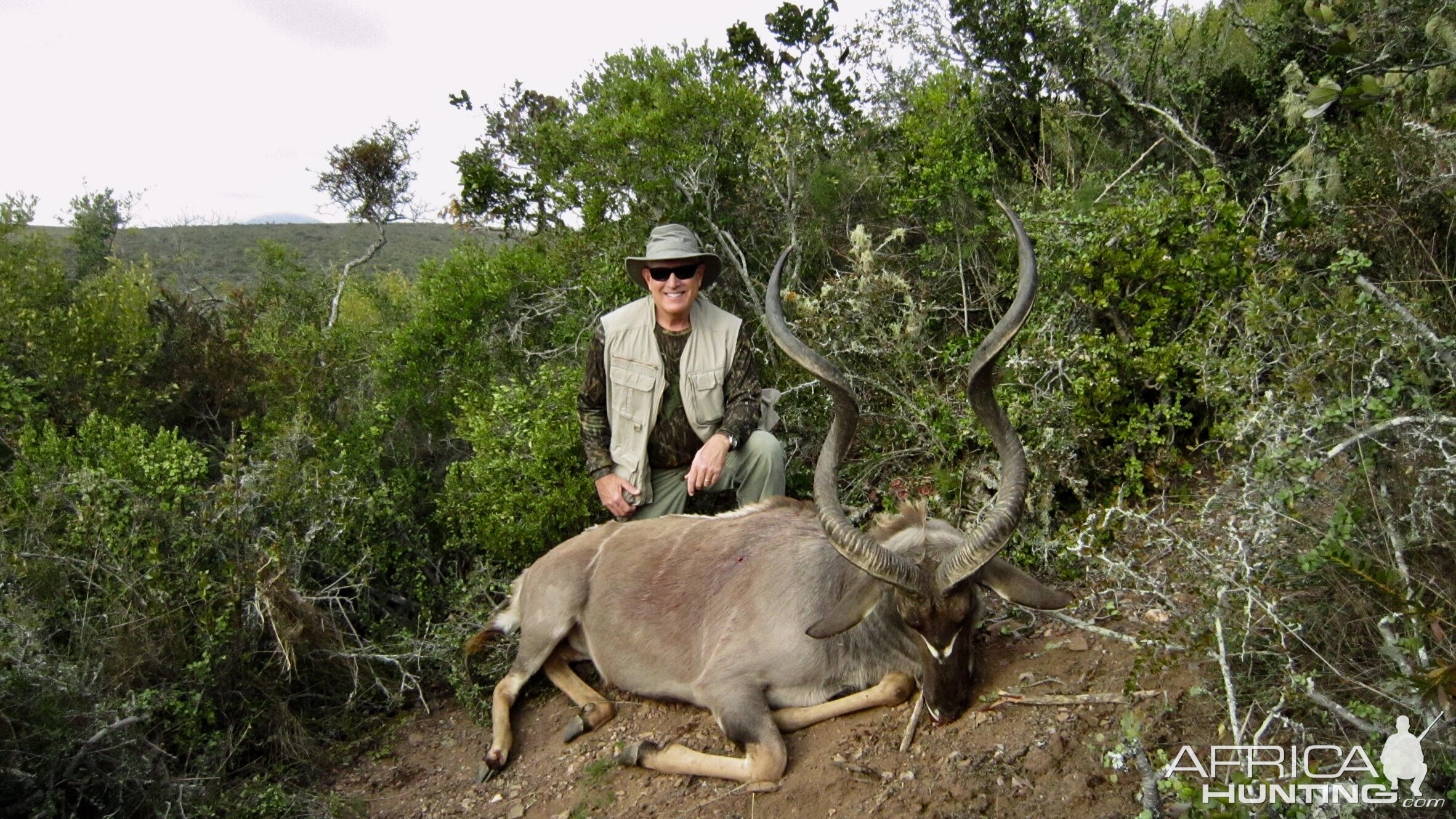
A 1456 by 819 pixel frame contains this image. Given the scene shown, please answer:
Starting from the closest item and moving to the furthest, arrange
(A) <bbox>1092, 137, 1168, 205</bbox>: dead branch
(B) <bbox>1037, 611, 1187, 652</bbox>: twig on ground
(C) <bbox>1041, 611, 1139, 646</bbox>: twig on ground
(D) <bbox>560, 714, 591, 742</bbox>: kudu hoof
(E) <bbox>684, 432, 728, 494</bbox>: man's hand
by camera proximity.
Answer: (B) <bbox>1037, 611, 1187, 652</bbox>: twig on ground < (C) <bbox>1041, 611, 1139, 646</bbox>: twig on ground < (D) <bbox>560, 714, 591, 742</bbox>: kudu hoof < (E) <bbox>684, 432, 728, 494</bbox>: man's hand < (A) <bbox>1092, 137, 1168, 205</bbox>: dead branch

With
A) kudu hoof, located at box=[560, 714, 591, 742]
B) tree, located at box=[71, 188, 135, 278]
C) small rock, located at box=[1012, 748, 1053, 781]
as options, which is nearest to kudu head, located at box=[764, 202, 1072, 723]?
small rock, located at box=[1012, 748, 1053, 781]

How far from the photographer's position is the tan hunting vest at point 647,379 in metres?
5.36

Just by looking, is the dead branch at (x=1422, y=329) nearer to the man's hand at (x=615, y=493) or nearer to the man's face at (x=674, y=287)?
the man's face at (x=674, y=287)

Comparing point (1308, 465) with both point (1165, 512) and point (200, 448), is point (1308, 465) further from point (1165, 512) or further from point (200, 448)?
point (200, 448)

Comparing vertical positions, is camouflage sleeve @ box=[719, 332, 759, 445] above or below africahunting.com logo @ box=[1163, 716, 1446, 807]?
above

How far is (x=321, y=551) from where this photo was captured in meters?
5.22

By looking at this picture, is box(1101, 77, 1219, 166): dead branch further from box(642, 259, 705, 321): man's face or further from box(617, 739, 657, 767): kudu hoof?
box(617, 739, 657, 767): kudu hoof

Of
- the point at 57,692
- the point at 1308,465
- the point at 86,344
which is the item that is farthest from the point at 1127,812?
the point at 86,344

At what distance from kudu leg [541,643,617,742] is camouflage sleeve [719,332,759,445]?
157cm

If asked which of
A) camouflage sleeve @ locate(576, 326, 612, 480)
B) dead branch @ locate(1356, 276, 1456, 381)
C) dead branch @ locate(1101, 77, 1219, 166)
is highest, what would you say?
dead branch @ locate(1101, 77, 1219, 166)

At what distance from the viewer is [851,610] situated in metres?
3.88

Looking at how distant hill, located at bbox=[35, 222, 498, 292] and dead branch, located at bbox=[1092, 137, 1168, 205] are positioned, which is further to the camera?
distant hill, located at bbox=[35, 222, 498, 292]

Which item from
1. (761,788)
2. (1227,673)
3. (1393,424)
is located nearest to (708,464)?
(761,788)

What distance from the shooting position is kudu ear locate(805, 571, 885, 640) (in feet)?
12.6
